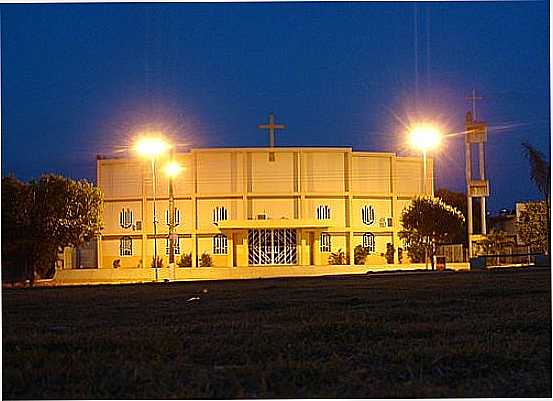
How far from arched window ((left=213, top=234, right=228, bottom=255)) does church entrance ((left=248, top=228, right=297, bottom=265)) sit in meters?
0.95

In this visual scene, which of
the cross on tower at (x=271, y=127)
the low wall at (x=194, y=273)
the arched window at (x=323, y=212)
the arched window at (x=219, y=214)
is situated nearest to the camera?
the low wall at (x=194, y=273)

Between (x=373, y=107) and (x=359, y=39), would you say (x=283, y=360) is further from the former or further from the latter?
(x=373, y=107)

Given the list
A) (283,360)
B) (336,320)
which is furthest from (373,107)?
(283,360)

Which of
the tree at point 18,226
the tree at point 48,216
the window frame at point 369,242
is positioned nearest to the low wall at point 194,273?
the tree at point 48,216

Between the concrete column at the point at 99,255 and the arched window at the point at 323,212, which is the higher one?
the arched window at the point at 323,212

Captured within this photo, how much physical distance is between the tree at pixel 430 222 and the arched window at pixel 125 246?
10.6 m

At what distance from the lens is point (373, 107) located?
28375 millimetres

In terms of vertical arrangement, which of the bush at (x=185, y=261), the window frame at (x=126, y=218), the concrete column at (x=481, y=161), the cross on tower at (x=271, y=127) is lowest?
the bush at (x=185, y=261)

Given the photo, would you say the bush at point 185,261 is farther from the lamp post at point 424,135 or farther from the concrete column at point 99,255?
the lamp post at point 424,135

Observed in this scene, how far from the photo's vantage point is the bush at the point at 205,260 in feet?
114

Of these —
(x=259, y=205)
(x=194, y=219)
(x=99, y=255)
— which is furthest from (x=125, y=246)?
(x=259, y=205)

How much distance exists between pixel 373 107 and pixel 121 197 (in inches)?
446

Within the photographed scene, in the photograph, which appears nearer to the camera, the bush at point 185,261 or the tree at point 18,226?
the tree at point 18,226

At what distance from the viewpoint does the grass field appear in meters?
4.79
